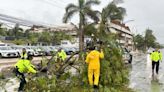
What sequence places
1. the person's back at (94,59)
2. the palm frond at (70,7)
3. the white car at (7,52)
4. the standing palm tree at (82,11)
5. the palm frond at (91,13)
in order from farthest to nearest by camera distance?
1. the palm frond at (70,7)
2. the standing palm tree at (82,11)
3. the palm frond at (91,13)
4. the white car at (7,52)
5. the person's back at (94,59)

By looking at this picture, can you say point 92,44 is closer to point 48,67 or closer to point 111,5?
point 48,67

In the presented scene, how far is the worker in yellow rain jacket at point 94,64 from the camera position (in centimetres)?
1066

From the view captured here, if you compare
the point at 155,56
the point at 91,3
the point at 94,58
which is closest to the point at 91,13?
the point at 91,3

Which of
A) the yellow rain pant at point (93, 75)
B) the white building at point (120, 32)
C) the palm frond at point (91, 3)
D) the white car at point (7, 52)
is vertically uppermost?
the palm frond at point (91, 3)

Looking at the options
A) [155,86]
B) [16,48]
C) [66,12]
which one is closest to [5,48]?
[16,48]

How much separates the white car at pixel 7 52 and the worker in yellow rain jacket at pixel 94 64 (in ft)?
111

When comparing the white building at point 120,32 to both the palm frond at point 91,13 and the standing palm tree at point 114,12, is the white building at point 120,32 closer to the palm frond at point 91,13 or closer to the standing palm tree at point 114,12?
the standing palm tree at point 114,12

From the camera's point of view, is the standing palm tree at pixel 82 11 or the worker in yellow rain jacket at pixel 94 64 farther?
the standing palm tree at pixel 82 11

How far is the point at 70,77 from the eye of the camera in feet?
35.7

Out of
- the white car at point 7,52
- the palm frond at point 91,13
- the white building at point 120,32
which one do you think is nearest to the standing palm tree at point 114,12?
the palm frond at point 91,13

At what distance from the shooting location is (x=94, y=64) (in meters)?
10.8

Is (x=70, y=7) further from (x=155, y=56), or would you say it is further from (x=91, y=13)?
(x=155, y=56)

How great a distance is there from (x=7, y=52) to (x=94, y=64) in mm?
35406

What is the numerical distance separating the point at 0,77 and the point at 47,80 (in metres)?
1.24
